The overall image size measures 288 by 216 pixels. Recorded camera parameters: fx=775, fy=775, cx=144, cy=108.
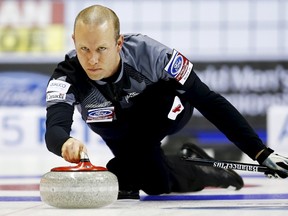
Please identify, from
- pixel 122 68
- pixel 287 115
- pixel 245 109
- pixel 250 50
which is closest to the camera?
pixel 122 68

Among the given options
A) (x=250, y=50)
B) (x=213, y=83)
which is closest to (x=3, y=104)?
(x=213, y=83)

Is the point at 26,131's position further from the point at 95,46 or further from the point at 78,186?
the point at 78,186

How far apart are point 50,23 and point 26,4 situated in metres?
0.81

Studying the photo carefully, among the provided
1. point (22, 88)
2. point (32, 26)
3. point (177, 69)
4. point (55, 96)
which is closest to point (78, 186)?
point (55, 96)

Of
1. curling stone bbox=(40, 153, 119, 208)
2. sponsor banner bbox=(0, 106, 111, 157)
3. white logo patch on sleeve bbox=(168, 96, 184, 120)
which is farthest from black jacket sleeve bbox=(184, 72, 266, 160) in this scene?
sponsor banner bbox=(0, 106, 111, 157)

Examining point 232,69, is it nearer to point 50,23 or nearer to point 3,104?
point 3,104

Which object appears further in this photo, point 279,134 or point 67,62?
point 279,134

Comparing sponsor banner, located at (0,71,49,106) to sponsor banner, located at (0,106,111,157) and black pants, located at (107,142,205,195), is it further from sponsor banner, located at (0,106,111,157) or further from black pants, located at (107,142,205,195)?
black pants, located at (107,142,205,195)

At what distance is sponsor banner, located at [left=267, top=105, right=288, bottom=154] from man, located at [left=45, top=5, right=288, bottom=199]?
18.2 ft

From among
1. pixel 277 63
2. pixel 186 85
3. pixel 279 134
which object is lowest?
pixel 279 134

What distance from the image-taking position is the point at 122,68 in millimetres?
3975

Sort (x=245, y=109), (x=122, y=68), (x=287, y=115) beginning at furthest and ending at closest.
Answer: (x=245, y=109), (x=287, y=115), (x=122, y=68)

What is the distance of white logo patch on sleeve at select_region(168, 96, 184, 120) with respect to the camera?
429 cm

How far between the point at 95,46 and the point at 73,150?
0.54 m
